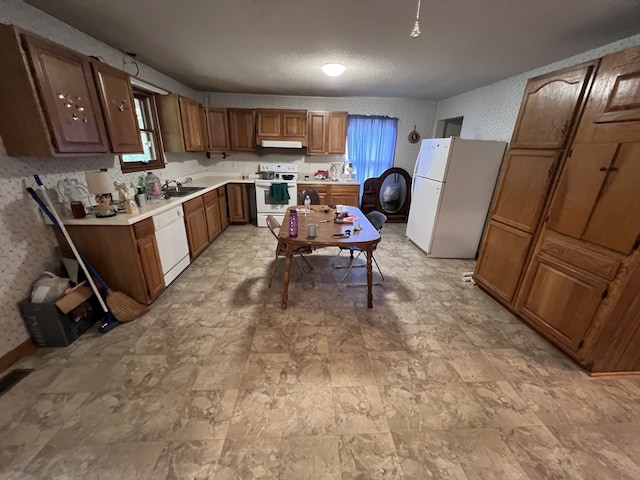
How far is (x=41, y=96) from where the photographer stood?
5.25 ft

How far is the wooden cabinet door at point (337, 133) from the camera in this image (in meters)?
4.65

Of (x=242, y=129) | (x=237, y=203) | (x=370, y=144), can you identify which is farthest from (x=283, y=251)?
(x=370, y=144)

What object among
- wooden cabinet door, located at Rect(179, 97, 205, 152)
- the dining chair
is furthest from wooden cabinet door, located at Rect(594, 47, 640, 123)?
wooden cabinet door, located at Rect(179, 97, 205, 152)

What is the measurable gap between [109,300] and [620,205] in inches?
144

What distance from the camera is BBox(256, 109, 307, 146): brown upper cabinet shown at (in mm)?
4539

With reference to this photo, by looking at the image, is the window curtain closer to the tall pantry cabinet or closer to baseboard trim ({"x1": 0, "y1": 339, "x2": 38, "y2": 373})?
the tall pantry cabinet

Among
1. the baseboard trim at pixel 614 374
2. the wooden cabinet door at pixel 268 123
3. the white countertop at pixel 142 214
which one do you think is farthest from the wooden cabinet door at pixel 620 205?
the wooden cabinet door at pixel 268 123

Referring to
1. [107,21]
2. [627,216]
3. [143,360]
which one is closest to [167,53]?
[107,21]

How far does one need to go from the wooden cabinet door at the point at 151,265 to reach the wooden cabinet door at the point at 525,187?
10.9 ft

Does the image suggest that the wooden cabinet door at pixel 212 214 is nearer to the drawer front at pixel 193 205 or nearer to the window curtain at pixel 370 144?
the drawer front at pixel 193 205

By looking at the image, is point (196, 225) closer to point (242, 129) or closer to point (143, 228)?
point (143, 228)

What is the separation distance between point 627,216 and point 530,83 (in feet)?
4.47

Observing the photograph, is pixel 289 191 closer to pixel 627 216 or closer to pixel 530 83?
pixel 530 83

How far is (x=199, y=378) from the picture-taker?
1641mm
